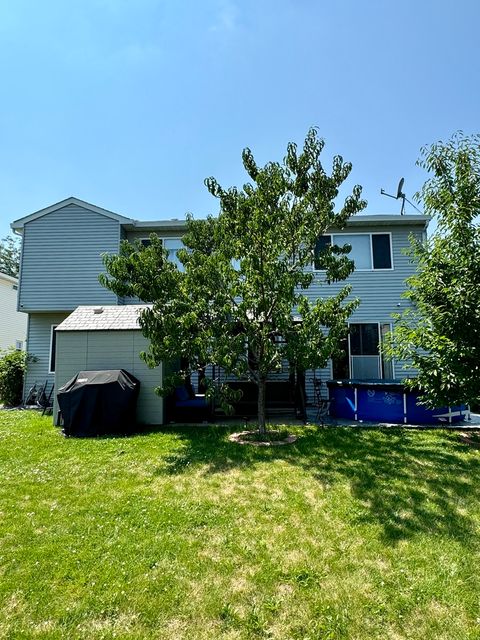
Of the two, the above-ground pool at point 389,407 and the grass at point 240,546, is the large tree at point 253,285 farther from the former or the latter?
the above-ground pool at point 389,407

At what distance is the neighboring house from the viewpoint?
19.6 meters

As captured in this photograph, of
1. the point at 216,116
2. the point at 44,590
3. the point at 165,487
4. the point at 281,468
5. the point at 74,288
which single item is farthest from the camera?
the point at 74,288

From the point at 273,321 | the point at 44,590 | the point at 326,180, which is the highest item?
the point at 326,180

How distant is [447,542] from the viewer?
3.44 metres

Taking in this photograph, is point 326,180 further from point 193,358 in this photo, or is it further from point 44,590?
point 44,590

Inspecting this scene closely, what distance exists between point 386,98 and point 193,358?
26.5 feet

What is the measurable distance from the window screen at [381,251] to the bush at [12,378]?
12.7 m

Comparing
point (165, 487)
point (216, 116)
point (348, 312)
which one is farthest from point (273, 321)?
point (216, 116)

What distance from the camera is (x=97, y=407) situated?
306 inches

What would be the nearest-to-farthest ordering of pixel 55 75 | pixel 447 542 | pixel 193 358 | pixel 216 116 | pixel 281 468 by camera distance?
1. pixel 447 542
2. pixel 281 468
3. pixel 193 358
4. pixel 55 75
5. pixel 216 116

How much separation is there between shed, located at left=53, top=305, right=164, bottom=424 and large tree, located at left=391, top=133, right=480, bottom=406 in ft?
18.7

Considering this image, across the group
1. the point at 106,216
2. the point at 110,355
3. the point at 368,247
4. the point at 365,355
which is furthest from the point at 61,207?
the point at 365,355

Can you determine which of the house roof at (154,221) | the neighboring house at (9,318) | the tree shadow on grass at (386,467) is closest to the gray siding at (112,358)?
the tree shadow on grass at (386,467)

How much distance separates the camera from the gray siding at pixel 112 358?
28.8 feet
